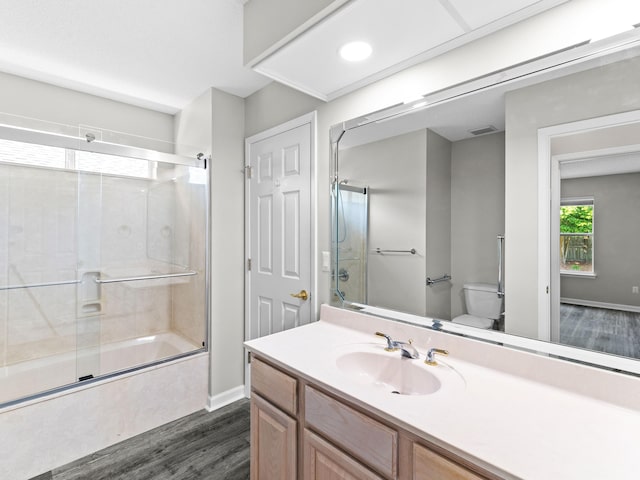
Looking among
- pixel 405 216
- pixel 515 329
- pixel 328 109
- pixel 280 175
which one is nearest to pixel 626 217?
pixel 515 329

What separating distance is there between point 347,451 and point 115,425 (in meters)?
1.81

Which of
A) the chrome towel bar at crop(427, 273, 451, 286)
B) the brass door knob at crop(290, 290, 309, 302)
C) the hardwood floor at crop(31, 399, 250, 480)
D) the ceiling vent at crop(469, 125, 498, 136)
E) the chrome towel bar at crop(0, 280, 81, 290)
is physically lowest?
the hardwood floor at crop(31, 399, 250, 480)

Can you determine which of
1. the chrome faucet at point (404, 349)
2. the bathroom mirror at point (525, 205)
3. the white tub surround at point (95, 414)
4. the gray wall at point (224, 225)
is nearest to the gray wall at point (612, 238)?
the bathroom mirror at point (525, 205)

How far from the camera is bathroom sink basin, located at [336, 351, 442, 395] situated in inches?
48.8

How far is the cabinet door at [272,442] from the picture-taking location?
1241 mm

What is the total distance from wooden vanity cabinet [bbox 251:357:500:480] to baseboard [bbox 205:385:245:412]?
43.5 inches

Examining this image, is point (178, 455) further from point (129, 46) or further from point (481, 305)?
point (129, 46)

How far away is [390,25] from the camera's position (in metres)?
1.17

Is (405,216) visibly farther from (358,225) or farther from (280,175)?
(280,175)

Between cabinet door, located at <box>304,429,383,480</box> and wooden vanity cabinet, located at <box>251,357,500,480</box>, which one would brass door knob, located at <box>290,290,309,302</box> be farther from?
cabinet door, located at <box>304,429,383,480</box>

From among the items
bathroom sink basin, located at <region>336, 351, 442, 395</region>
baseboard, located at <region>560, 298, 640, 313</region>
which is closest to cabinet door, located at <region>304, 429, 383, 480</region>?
bathroom sink basin, located at <region>336, 351, 442, 395</region>

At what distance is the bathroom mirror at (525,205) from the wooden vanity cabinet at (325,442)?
586 millimetres

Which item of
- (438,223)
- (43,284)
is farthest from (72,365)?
(438,223)

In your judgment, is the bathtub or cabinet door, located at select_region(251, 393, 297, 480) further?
the bathtub
